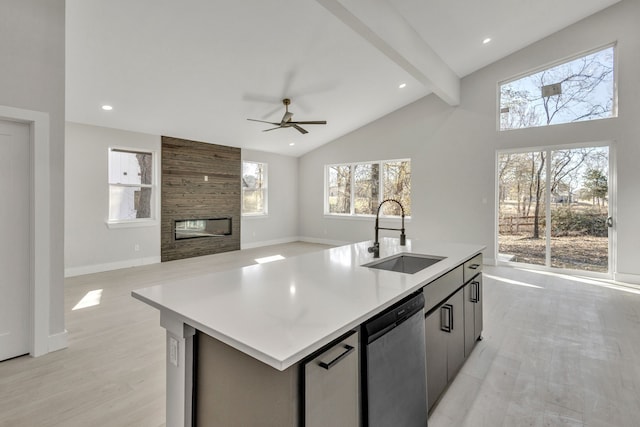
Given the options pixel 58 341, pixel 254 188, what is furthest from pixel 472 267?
pixel 254 188

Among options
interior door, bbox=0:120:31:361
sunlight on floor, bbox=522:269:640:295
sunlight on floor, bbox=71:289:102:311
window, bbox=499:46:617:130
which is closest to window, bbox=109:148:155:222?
sunlight on floor, bbox=71:289:102:311

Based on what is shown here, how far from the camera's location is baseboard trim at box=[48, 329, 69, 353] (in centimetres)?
251

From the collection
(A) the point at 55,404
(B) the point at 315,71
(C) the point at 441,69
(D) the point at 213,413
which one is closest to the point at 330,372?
(D) the point at 213,413

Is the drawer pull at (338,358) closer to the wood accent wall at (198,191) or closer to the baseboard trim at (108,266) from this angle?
the baseboard trim at (108,266)

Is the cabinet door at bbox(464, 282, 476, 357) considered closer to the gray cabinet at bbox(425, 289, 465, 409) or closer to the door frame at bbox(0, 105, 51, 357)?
the gray cabinet at bbox(425, 289, 465, 409)

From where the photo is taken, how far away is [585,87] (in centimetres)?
501

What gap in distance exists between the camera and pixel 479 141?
5.94 meters

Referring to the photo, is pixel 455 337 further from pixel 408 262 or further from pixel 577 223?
pixel 577 223

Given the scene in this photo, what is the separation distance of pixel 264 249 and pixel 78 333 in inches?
187

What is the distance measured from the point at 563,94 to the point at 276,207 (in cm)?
644

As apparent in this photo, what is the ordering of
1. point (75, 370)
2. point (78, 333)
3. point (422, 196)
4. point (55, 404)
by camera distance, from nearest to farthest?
point (55, 404)
point (75, 370)
point (78, 333)
point (422, 196)

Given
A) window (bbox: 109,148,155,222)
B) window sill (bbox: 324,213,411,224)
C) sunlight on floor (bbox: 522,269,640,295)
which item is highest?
window (bbox: 109,148,155,222)

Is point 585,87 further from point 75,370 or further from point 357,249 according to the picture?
point 75,370

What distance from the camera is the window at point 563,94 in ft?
15.9
